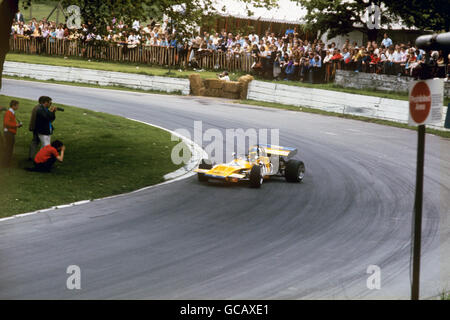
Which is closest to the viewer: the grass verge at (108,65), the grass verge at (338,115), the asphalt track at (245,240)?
the asphalt track at (245,240)

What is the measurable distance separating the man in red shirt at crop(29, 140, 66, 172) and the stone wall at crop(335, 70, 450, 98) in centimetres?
1758

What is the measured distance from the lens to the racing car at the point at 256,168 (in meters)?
13.7

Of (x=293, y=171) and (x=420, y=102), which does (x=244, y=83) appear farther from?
(x=420, y=102)

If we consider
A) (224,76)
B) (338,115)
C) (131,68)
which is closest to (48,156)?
(338,115)

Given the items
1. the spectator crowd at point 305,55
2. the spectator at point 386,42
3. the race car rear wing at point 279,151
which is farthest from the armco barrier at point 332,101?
the race car rear wing at point 279,151

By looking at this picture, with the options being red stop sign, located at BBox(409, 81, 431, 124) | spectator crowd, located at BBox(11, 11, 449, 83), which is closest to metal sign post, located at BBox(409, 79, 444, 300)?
red stop sign, located at BBox(409, 81, 431, 124)

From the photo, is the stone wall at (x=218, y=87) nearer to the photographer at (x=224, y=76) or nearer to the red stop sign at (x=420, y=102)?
the photographer at (x=224, y=76)

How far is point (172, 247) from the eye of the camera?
9359 mm

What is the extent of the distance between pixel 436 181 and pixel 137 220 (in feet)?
24.9

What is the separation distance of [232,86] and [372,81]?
20.3 ft

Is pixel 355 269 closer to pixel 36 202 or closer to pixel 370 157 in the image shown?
pixel 36 202

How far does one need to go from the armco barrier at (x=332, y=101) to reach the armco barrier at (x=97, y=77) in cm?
369

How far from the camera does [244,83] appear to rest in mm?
29344

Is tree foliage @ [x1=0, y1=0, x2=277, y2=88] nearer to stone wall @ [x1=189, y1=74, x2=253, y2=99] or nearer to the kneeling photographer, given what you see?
the kneeling photographer
